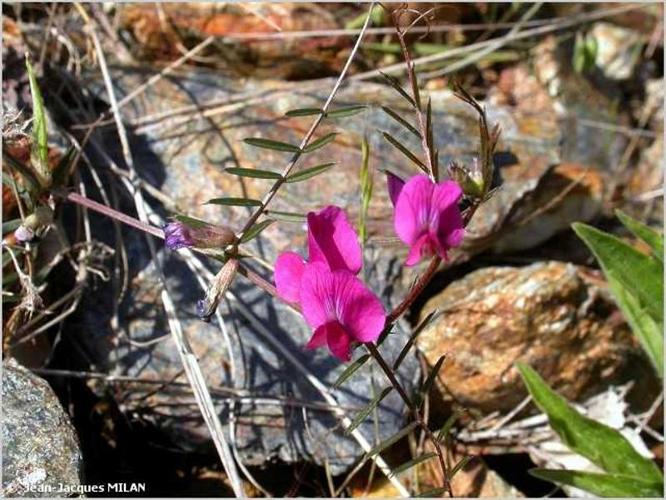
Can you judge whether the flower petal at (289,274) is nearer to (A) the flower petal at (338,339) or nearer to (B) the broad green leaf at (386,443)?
(A) the flower petal at (338,339)

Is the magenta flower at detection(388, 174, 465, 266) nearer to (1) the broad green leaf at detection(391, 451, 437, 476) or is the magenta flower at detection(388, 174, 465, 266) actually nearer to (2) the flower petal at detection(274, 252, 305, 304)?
(2) the flower petal at detection(274, 252, 305, 304)

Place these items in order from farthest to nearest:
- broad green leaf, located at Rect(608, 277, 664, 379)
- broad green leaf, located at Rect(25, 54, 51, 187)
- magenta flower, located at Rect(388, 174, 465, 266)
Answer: broad green leaf, located at Rect(608, 277, 664, 379), broad green leaf, located at Rect(25, 54, 51, 187), magenta flower, located at Rect(388, 174, 465, 266)

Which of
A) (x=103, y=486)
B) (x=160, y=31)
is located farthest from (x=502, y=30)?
(x=103, y=486)

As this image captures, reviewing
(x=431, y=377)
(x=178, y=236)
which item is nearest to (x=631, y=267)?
(x=431, y=377)

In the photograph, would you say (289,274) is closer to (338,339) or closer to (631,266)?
(338,339)

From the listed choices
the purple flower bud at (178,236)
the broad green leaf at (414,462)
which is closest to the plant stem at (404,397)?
the broad green leaf at (414,462)

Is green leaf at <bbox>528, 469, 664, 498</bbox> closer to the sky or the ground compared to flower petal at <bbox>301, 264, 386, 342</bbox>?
closer to the ground

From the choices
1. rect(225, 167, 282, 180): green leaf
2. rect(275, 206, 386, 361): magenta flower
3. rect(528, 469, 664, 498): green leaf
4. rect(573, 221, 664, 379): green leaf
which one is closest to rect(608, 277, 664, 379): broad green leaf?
rect(573, 221, 664, 379): green leaf
